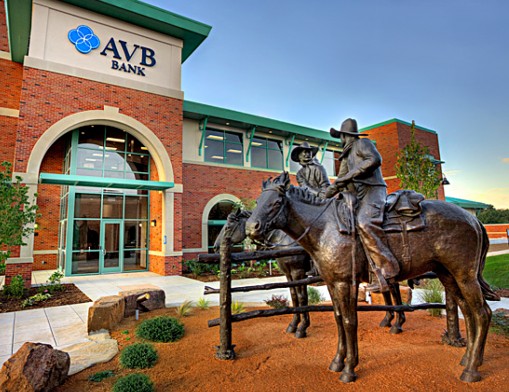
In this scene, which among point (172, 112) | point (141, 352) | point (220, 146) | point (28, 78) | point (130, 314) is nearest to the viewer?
point (141, 352)

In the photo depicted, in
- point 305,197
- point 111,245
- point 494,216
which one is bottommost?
point 111,245

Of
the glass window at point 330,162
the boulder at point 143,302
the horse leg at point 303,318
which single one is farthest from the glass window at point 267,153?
the horse leg at point 303,318

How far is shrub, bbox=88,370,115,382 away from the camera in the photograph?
3.50 meters

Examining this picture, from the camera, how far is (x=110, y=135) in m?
15.3

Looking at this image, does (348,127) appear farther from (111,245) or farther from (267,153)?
(267,153)

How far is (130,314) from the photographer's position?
20.9ft

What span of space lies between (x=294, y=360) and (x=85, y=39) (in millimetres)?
15222

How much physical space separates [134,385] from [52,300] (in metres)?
7.36

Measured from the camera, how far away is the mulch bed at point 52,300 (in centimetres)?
795

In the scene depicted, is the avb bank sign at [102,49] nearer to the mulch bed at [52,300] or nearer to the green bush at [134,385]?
the mulch bed at [52,300]

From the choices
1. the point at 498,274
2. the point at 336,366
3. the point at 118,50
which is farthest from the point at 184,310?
the point at 118,50

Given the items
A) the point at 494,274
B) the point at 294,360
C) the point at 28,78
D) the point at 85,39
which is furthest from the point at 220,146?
the point at 294,360

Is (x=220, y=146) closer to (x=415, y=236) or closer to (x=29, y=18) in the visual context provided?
(x=29, y=18)

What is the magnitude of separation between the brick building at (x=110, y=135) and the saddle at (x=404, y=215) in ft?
38.6
